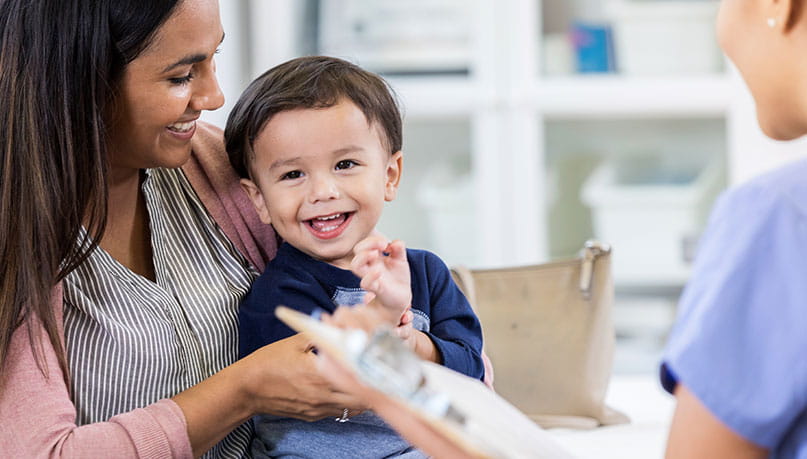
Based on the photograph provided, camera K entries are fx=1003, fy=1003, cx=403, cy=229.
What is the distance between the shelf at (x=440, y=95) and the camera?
3.00 meters

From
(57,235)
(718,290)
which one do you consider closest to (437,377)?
(718,290)

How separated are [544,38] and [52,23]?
2.07 m

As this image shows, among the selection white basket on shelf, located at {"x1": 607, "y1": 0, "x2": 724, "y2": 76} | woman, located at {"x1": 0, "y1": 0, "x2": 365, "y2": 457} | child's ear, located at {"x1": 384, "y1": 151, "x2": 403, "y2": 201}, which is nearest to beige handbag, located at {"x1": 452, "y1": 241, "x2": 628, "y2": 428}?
child's ear, located at {"x1": 384, "y1": 151, "x2": 403, "y2": 201}

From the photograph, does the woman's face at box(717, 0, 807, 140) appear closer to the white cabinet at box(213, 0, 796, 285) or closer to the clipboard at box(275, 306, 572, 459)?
the clipboard at box(275, 306, 572, 459)

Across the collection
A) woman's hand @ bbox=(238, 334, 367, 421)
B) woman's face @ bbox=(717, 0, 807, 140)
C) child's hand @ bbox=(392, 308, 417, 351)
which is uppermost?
woman's face @ bbox=(717, 0, 807, 140)

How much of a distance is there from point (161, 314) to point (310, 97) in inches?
13.6

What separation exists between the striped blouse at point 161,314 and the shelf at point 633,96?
68.7 inches

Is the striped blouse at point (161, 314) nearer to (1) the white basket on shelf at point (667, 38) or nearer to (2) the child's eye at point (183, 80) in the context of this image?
(2) the child's eye at point (183, 80)

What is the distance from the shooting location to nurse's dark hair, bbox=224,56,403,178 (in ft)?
4.42

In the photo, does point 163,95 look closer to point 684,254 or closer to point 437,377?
point 437,377

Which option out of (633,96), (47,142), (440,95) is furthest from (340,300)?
(633,96)

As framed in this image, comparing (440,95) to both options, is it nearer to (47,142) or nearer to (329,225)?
(329,225)

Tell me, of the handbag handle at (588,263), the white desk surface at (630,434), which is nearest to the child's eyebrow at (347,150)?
the white desk surface at (630,434)

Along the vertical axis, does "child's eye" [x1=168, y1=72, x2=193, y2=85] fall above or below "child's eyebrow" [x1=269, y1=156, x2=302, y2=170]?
above
